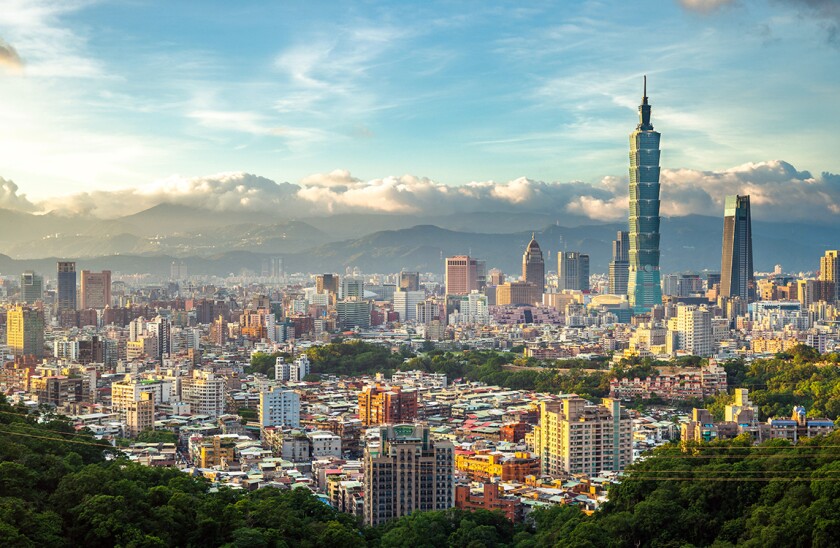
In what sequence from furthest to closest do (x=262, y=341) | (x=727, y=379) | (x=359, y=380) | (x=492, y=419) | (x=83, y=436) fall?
(x=262, y=341) → (x=359, y=380) → (x=727, y=379) → (x=492, y=419) → (x=83, y=436)

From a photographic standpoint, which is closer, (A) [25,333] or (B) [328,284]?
(A) [25,333]

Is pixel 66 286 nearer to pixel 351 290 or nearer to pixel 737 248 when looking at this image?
pixel 351 290

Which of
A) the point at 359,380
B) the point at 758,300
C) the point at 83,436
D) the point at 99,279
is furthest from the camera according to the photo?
the point at 758,300

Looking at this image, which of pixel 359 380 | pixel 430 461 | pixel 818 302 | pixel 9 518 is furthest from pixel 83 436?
pixel 818 302

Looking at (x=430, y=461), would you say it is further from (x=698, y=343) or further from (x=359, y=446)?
(x=698, y=343)

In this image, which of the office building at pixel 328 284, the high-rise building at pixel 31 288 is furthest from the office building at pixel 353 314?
the high-rise building at pixel 31 288

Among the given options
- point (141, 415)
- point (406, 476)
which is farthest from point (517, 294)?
point (406, 476)

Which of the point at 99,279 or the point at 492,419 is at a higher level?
the point at 99,279
